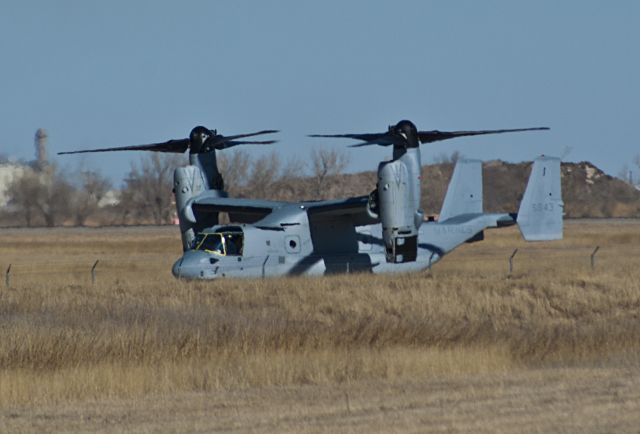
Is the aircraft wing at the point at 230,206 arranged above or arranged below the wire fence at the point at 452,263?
above

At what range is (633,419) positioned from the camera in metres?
15.5

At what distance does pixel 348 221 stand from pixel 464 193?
5.83m

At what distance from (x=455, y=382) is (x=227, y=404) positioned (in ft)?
12.5

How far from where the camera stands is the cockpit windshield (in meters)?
39.0

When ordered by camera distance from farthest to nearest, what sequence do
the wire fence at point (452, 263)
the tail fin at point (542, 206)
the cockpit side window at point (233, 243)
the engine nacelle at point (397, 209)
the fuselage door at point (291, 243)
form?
1. the wire fence at point (452, 263)
2. the tail fin at point (542, 206)
3. the fuselage door at point (291, 243)
4. the cockpit side window at point (233, 243)
5. the engine nacelle at point (397, 209)

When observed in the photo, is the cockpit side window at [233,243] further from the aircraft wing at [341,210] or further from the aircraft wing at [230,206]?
the aircraft wing at [230,206]

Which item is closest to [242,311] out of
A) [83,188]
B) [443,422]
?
[443,422]

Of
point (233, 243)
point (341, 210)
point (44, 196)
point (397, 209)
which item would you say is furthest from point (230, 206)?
point (44, 196)

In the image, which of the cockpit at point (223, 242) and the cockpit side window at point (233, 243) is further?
the cockpit side window at point (233, 243)

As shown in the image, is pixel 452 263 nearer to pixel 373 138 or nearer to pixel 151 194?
pixel 373 138

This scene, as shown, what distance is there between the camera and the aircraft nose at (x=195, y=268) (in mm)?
38219

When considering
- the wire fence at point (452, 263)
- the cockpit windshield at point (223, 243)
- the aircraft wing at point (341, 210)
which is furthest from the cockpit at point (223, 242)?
the wire fence at point (452, 263)

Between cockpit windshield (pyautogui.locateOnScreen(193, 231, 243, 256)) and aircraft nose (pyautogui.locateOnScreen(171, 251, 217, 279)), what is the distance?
432mm

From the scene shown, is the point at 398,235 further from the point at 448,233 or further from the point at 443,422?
the point at 443,422
